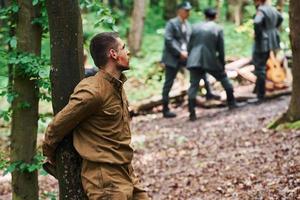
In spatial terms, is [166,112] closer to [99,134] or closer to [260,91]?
[260,91]

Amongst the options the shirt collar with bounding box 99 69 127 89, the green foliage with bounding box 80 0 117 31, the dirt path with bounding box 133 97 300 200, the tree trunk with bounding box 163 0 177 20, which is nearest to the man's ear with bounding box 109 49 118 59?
the shirt collar with bounding box 99 69 127 89

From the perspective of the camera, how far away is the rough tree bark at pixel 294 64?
859 centimetres

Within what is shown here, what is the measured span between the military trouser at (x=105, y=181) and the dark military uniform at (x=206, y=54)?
8.14 m

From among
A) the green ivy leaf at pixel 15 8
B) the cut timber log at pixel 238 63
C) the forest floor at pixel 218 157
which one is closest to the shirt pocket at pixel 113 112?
the green ivy leaf at pixel 15 8

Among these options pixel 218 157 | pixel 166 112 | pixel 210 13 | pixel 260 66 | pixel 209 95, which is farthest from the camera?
pixel 209 95

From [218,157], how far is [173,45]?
4.40m

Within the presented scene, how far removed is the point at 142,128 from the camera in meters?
12.4

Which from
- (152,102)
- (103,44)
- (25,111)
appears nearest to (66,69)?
(103,44)

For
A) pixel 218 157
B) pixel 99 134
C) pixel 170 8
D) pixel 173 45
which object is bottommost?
pixel 218 157

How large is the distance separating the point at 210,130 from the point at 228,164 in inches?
110

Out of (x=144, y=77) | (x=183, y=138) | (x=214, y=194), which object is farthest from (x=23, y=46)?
(x=144, y=77)

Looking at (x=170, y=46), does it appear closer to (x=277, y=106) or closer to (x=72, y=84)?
(x=277, y=106)

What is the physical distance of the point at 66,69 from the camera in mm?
4074

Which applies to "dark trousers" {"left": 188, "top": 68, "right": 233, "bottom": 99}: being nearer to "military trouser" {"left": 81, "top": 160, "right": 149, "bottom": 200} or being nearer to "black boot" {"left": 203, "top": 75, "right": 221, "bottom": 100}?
"black boot" {"left": 203, "top": 75, "right": 221, "bottom": 100}
